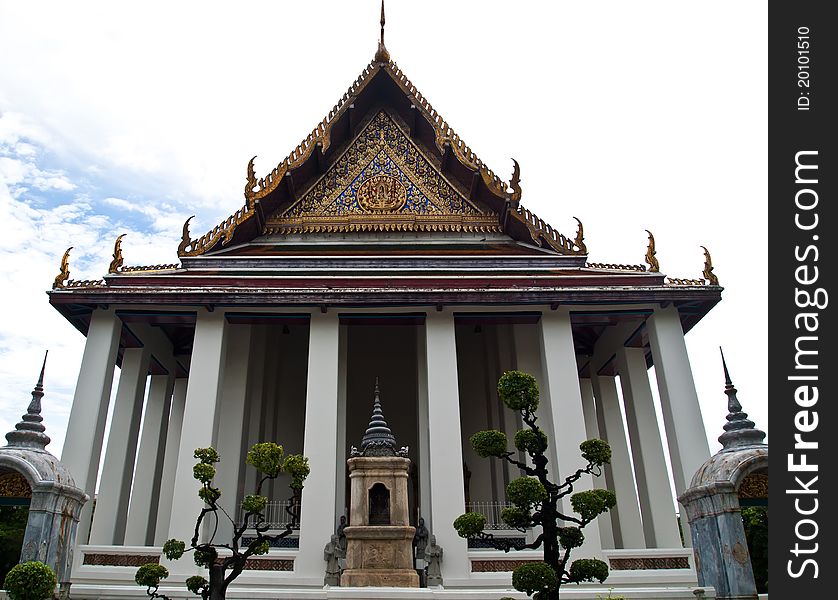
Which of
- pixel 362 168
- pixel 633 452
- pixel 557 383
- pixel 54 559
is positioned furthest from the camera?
pixel 362 168

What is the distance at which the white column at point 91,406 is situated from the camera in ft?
21.3

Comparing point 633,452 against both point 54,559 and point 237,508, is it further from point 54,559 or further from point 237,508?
point 54,559

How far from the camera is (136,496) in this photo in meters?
8.42

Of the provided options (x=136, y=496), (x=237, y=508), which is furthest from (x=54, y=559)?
(x=136, y=496)

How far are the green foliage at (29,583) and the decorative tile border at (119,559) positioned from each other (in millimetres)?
1942

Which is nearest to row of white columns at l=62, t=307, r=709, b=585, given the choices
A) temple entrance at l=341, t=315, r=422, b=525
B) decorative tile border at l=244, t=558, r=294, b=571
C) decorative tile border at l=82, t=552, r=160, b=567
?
decorative tile border at l=244, t=558, r=294, b=571

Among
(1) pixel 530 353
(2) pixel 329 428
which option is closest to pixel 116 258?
(2) pixel 329 428

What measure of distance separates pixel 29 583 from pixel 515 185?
6.55m

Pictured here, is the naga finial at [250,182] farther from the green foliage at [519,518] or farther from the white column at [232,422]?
the green foliage at [519,518]

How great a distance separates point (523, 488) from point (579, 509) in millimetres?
403

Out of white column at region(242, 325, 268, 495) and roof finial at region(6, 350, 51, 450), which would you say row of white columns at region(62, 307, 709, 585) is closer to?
white column at region(242, 325, 268, 495)

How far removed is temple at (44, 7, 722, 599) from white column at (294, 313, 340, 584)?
19 millimetres

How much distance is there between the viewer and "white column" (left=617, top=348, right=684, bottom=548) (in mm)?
7668
